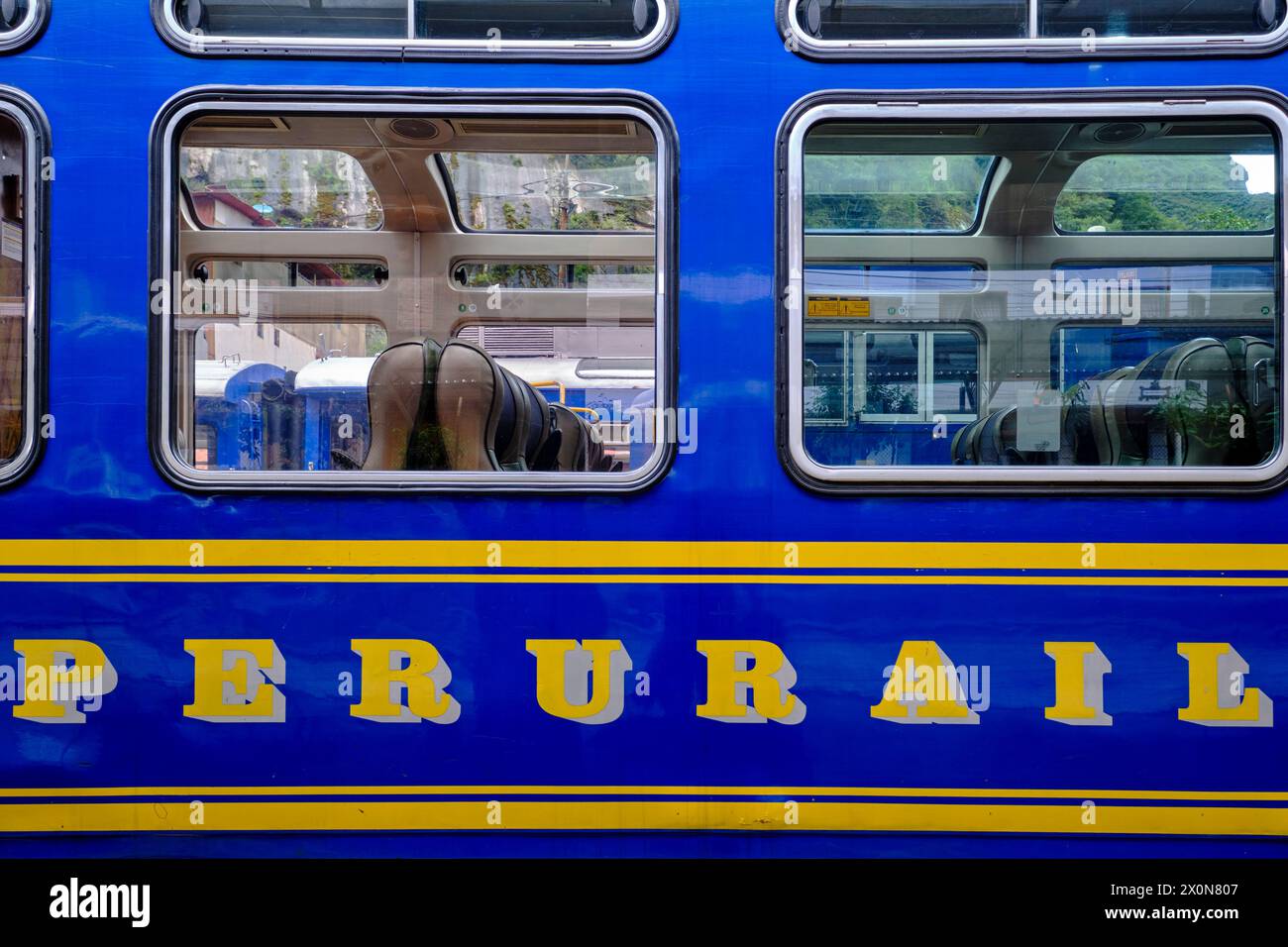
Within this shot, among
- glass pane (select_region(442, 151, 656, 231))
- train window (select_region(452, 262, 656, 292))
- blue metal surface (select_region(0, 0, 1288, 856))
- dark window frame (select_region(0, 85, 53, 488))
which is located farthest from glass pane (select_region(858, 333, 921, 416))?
dark window frame (select_region(0, 85, 53, 488))

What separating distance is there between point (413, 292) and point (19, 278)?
7.08ft

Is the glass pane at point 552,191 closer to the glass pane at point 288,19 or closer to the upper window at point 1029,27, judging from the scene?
the upper window at point 1029,27

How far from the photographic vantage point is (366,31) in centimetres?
263

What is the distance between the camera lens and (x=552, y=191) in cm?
388

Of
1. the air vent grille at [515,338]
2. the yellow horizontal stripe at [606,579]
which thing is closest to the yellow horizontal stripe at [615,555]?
the yellow horizontal stripe at [606,579]

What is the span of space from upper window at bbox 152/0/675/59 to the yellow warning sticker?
755 mm

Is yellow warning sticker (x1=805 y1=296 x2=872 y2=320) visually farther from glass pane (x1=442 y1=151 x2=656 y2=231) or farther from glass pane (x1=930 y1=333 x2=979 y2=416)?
glass pane (x1=442 y1=151 x2=656 y2=231)

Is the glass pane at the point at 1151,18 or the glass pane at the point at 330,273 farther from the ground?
the glass pane at the point at 1151,18

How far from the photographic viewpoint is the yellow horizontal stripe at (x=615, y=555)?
2578 mm

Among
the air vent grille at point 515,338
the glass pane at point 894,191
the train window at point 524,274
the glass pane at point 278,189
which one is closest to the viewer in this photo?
the glass pane at point 894,191

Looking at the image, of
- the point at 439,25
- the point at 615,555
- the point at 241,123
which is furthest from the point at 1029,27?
the point at 241,123
